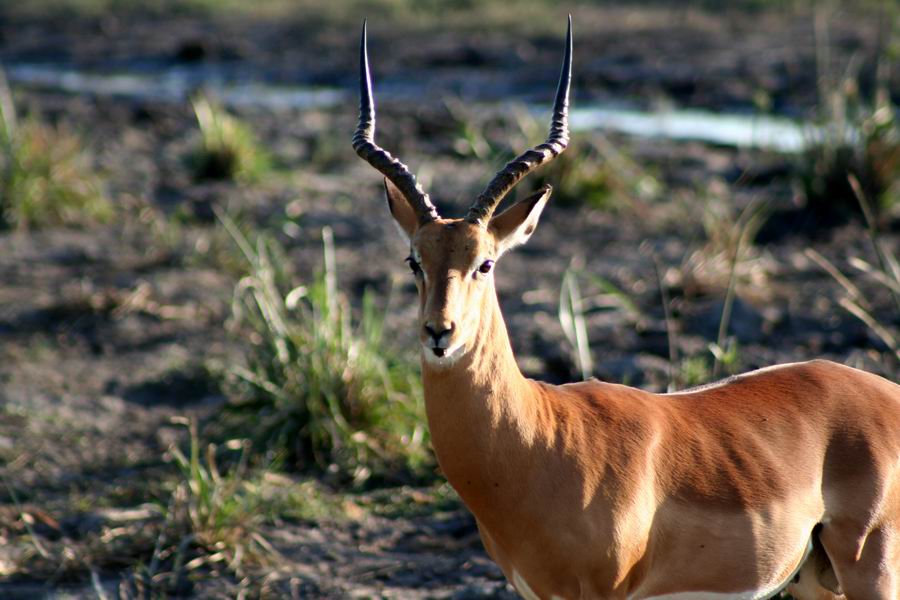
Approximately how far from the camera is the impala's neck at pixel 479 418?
13.2 feet

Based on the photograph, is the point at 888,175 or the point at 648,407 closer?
the point at 648,407

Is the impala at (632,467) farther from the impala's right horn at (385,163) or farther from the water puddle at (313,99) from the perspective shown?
the water puddle at (313,99)

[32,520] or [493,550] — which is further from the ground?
[493,550]

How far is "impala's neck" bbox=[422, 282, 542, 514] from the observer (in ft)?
13.2

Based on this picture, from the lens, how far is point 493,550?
4.17 metres

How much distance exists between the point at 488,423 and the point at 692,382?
10.4 ft

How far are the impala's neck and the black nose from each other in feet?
0.83

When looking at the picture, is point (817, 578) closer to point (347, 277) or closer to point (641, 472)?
point (641, 472)

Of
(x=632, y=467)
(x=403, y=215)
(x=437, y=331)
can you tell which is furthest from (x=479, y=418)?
(x=403, y=215)

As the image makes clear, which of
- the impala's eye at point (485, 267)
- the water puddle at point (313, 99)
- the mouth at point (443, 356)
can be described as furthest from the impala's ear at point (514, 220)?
the water puddle at point (313, 99)

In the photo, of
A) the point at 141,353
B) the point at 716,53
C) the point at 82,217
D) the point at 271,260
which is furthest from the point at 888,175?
the point at 716,53

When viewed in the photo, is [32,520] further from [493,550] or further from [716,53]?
[716,53]

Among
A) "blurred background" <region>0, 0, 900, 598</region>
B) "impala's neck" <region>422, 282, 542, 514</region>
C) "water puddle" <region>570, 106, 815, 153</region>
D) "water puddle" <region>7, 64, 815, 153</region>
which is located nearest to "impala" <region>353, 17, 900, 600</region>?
"impala's neck" <region>422, 282, 542, 514</region>

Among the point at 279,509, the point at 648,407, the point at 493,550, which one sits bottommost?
the point at 279,509
